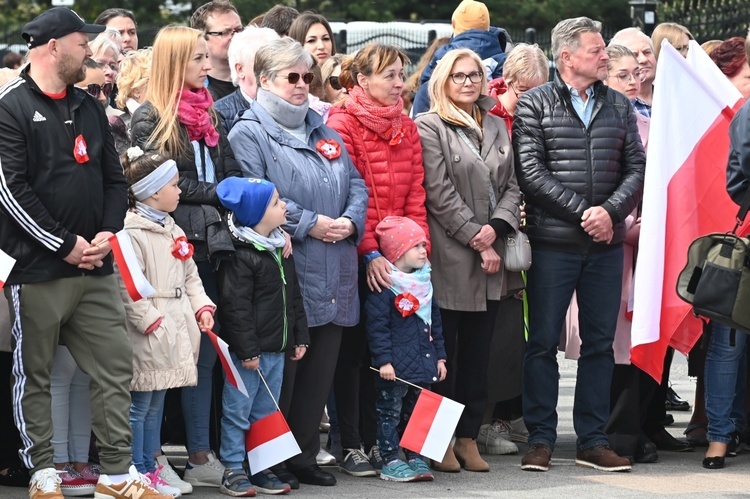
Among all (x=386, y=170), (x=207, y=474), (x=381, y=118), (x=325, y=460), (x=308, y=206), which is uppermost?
(x=381, y=118)

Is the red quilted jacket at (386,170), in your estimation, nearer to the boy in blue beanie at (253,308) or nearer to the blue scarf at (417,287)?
the blue scarf at (417,287)

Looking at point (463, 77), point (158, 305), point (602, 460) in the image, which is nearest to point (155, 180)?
point (158, 305)

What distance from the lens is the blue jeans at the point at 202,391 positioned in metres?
7.08

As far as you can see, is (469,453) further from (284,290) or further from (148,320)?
(148,320)

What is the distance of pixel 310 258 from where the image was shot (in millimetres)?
7270

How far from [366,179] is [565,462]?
78.8 inches

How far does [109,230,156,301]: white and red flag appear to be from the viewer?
6473mm

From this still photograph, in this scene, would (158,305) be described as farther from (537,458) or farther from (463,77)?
(537,458)

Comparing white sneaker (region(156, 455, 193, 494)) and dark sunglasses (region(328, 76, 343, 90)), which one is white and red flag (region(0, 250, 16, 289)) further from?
dark sunglasses (region(328, 76, 343, 90))

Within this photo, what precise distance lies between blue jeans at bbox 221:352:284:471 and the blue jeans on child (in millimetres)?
640

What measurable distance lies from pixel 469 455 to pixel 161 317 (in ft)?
6.82

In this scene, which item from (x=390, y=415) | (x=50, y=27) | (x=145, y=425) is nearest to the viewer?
(x=50, y=27)

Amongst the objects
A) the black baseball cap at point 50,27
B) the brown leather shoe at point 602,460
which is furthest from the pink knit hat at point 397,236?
the black baseball cap at point 50,27

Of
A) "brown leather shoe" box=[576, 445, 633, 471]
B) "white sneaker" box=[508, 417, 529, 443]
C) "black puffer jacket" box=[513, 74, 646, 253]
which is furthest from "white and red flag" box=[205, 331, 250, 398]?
"white sneaker" box=[508, 417, 529, 443]
